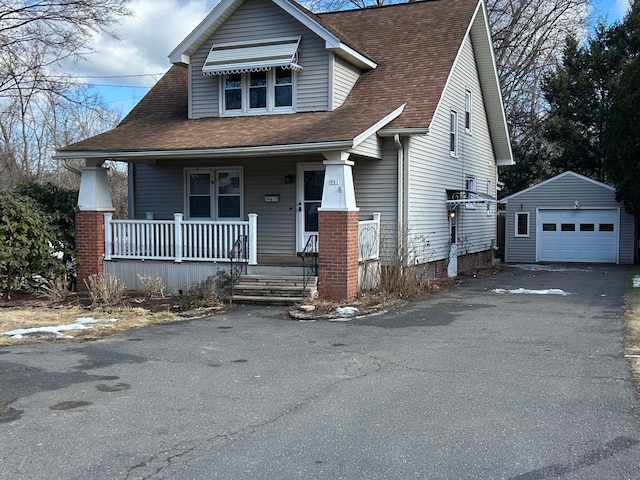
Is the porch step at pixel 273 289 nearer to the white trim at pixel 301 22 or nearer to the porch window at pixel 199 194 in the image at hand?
the porch window at pixel 199 194

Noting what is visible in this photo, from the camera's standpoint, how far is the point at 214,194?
1642 cm

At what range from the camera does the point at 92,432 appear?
521 cm

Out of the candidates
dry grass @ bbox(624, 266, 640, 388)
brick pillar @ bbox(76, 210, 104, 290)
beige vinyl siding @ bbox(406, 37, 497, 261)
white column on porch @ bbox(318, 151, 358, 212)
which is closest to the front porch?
brick pillar @ bbox(76, 210, 104, 290)

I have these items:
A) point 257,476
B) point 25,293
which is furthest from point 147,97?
point 257,476

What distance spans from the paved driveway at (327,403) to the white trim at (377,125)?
3867 millimetres

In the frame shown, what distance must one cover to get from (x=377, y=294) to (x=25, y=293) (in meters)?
7.77

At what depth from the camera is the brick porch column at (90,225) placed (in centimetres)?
1436

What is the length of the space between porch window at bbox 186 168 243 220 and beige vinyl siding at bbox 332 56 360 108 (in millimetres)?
3150

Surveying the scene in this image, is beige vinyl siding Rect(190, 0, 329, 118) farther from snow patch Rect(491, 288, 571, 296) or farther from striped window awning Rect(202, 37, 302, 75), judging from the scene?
snow patch Rect(491, 288, 571, 296)

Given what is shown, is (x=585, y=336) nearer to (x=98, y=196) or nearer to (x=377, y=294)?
(x=377, y=294)

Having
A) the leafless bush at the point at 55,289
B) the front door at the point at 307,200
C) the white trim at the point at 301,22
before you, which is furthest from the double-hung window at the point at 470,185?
the leafless bush at the point at 55,289

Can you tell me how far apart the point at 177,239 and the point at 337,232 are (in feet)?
12.5

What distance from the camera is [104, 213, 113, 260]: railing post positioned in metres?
14.5

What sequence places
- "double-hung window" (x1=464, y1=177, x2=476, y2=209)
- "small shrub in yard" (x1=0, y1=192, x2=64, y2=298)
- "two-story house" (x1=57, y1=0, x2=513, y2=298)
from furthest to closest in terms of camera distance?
"double-hung window" (x1=464, y1=177, x2=476, y2=209) < "two-story house" (x1=57, y1=0, x2=513, y2=298) < "small shrub in yard" (x1=0, y1=192, x2=64, y2=298)
